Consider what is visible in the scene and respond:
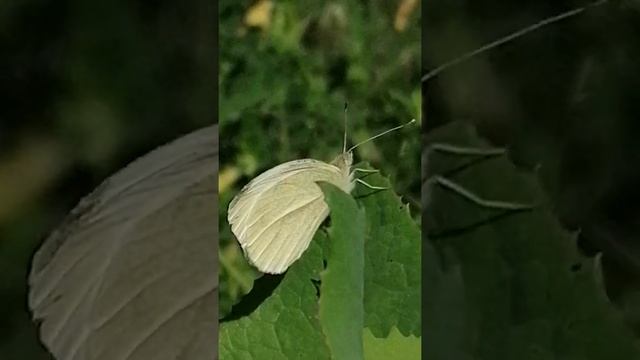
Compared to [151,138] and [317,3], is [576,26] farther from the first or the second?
[151,138]

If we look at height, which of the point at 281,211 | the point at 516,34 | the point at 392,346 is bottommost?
the point at 392,346

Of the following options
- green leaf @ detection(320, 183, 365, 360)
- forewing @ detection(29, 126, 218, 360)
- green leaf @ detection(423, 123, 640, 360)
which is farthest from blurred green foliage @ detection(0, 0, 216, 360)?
green leaf @ detection(423, 123, 640, 360)

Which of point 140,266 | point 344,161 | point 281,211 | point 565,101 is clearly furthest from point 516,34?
point 140,266

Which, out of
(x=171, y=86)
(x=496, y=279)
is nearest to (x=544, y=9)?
(x=496, y=279)

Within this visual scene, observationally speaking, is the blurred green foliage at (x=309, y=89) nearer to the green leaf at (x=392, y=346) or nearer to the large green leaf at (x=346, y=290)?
the large green leaf at (x=346, y=290)

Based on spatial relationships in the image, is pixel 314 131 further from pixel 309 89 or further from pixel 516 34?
pixel 516 34

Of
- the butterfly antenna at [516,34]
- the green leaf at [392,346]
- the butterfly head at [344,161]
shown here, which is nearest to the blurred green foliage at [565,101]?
the butterfly antenna at [516,34]
